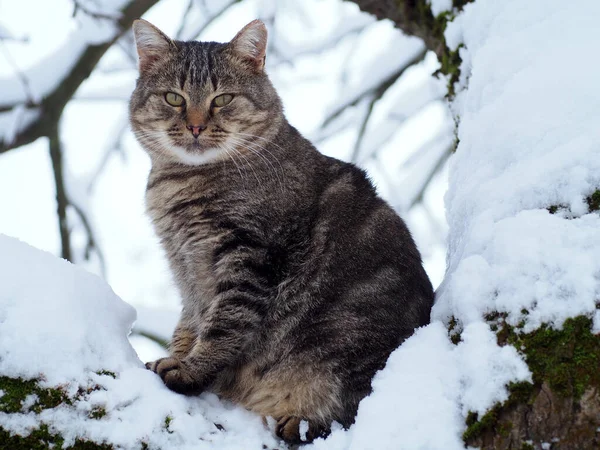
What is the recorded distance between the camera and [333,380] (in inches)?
90.7

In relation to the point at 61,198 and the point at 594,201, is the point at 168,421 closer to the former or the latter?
the point at 594,201

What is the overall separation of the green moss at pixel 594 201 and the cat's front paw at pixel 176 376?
1.38 metres

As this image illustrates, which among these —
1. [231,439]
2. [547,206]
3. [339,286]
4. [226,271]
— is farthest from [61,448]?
[547,206]

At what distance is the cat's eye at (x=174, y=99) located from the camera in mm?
2885

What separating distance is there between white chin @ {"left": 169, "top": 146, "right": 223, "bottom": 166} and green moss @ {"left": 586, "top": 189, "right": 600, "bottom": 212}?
1.58m

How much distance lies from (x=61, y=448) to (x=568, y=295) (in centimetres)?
132

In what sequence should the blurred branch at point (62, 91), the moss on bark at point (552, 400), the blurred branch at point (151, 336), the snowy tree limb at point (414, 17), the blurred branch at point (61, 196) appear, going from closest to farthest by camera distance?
the moss on bark at point (552, 400)
the snowy tree limb at point (414, 17)
the blurred branch at point (62, 91)
the blurred branch at point (61, 196)
the blurred branch at point (151, 336)

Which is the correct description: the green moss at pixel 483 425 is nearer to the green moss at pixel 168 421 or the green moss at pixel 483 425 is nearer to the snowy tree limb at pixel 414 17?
the green moss at pixel 168 421

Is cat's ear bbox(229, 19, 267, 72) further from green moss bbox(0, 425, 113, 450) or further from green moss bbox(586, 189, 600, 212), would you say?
green moss bbox(0, 425, 113, 450)

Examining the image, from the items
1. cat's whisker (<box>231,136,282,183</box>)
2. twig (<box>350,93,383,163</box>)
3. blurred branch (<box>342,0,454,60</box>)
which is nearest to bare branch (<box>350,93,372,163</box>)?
twig (<box>350,93,383,163</box>)

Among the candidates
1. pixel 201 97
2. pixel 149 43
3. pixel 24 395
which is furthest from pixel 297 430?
pixel 149 43

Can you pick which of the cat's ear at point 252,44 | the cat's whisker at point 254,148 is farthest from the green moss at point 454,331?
the cat's ear at point 252,44

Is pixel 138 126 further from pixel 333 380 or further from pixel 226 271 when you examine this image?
pixel 333 380

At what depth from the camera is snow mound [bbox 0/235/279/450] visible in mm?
1667
